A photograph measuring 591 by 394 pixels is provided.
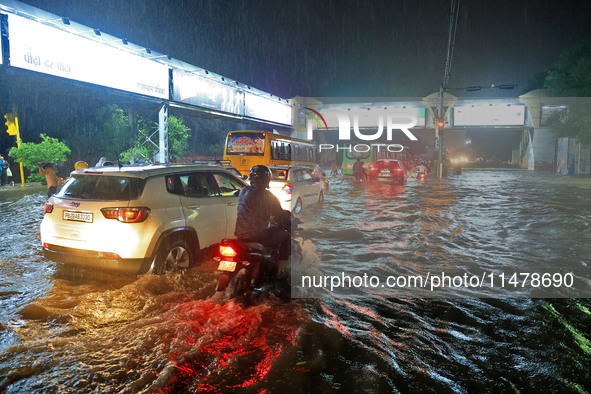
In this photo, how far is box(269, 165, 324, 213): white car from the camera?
1130cm

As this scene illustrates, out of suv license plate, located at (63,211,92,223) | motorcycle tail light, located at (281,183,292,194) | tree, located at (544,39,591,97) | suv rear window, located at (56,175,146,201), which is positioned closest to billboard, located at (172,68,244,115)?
motorcycle tail light, located at (281,183,292,194)

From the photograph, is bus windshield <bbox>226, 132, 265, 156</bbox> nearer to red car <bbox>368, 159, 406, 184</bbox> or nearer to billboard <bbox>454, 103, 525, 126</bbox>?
red car <bbox>368, 159, 406, 184</bbox>

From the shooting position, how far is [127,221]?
517 centimetres

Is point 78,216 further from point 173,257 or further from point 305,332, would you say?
point 305,332

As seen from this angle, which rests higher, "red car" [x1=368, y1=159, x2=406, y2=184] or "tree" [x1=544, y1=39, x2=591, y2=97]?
"tree" [x1=544, y1=39, x2=591, y2=97]

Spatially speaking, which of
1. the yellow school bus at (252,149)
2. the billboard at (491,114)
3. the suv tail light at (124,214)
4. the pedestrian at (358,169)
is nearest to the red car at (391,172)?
the pedestrian at (358,169)

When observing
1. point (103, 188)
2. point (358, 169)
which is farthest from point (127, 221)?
point (358, 169)

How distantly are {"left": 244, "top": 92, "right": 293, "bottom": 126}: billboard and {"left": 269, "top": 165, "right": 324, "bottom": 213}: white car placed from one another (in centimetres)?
1534

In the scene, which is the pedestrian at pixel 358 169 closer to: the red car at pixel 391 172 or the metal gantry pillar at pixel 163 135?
the red car at pixel 391 172

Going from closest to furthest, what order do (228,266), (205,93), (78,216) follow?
1. (228,266)
2. (78,216)
3. (205,93)

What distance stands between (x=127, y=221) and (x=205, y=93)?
18.0 metres

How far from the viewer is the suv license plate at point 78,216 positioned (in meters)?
5.26

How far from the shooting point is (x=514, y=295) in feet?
17.7

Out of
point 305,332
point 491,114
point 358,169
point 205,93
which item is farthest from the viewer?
point 491,114
